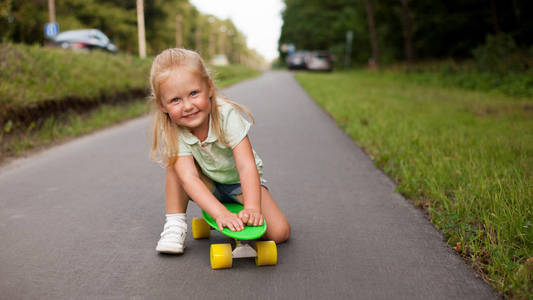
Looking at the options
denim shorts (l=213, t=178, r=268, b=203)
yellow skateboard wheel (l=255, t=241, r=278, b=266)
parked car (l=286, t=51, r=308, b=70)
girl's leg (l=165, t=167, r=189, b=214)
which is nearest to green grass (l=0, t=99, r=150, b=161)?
girl's leg (l=165, t=167, r=189, b=214)

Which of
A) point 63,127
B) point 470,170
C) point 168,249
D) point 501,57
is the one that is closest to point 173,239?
point 168,249

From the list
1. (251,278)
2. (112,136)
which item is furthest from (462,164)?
(112,136)

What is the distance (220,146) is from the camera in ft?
8.73

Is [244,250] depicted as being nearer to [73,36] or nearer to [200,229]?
[200,229]

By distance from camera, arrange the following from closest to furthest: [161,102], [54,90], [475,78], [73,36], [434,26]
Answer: [161,102] < [54,90] < [475,78] < [73,36] < [434,26]

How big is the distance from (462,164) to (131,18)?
37556 mm

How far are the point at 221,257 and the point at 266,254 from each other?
244mm

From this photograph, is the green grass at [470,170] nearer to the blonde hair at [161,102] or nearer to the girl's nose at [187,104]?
the blonde hair at [161,102]

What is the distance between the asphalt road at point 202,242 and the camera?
2154mm

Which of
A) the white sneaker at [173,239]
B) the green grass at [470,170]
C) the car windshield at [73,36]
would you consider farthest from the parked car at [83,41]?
the white sneaker at [173,239]

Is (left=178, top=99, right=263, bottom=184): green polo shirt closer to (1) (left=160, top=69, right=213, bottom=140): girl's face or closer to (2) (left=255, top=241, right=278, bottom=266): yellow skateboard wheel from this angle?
(1) (left=160, top=69, right=213, bottom=140): girl's face

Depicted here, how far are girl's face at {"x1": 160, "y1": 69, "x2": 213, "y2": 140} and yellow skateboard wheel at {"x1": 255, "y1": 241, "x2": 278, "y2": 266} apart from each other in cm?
78

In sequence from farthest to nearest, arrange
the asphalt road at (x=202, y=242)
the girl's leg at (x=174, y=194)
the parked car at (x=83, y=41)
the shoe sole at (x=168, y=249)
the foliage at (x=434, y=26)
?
the foliage at (x=434, y=26)
the parked car at (x=83, y=41)
the girl's leg at (x=174, y=194)
the shoe sole at (x=168, y=249)
the asphalt road at (x=202, y=242)

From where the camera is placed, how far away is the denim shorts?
9.36 feet
